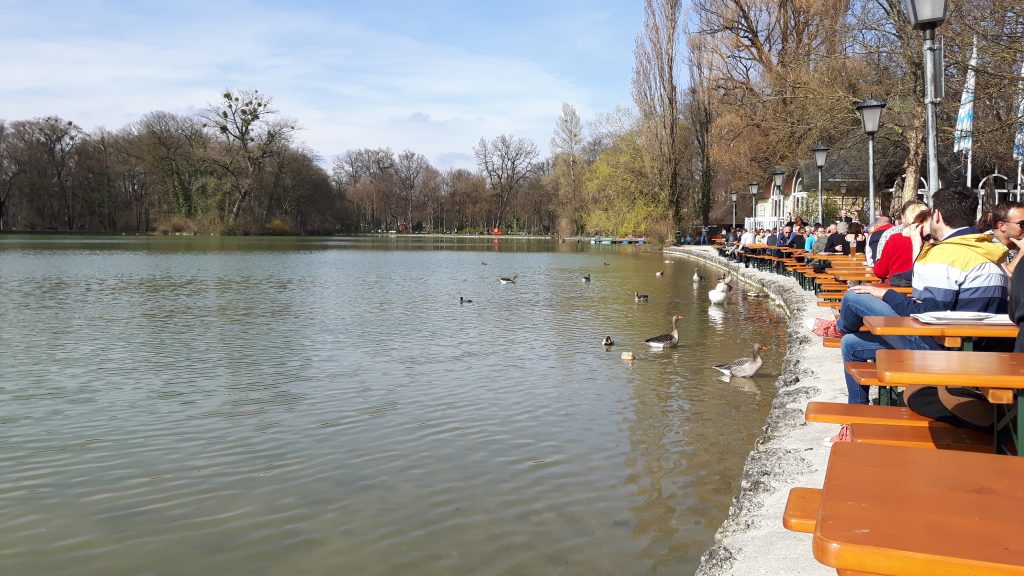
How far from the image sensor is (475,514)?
5254 mm

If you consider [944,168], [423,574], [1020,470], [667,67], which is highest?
[667,67]

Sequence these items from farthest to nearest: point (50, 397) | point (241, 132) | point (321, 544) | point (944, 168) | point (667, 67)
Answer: point (241, 132), point (667, 67), point (944, 168), point (50, 397), point (321, 544)

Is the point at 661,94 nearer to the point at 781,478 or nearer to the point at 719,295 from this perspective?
the point at 719,295

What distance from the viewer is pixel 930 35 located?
7.84 m

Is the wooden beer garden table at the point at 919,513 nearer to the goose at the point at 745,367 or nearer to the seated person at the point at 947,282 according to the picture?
the seated person at the point at 947,282

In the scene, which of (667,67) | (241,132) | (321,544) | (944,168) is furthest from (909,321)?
(241,132)

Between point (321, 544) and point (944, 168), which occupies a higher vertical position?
point (944, 168)

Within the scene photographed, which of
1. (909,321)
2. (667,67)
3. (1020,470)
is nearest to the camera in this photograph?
(1020,470)

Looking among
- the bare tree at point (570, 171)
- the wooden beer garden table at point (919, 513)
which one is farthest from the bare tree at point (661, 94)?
the wooden beer garden table at point (919, 513)

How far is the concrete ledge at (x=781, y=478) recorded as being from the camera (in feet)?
11.4

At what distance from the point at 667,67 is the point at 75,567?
43.2m

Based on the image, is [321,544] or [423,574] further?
[321,544]

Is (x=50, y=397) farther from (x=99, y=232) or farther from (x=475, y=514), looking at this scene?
(x=99, y=232)

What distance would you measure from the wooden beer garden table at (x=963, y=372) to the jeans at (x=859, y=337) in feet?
6.33
